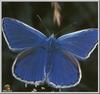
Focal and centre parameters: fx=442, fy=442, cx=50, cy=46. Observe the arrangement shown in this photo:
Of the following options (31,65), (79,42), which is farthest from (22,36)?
(79,42)

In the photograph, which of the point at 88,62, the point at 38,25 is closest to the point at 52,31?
the point at 38,25

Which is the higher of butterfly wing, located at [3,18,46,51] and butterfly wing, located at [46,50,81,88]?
butterfly wing, located at [3,18,46,51]

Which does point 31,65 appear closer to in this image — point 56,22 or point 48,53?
point 48,53

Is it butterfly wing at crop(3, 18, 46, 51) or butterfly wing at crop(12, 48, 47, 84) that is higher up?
butterfly wing at crop(3, 18, 46, 51)

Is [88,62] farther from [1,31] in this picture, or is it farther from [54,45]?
[1,31]

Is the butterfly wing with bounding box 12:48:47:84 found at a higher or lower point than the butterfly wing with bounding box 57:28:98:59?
lower
